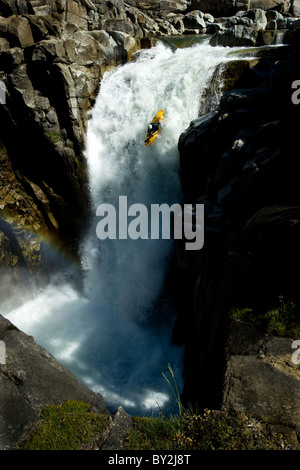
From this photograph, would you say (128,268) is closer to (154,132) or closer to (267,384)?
(154,132)

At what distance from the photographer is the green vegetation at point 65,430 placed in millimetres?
3598

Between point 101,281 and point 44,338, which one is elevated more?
point 101,281

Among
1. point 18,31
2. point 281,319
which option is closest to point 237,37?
point 18,31

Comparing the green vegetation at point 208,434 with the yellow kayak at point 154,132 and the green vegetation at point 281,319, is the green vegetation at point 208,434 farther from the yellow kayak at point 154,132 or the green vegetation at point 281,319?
the yellow kayak at point 154,132

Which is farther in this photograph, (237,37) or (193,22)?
(193,22)

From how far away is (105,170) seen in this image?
14.2 metres

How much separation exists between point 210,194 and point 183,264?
2379mm

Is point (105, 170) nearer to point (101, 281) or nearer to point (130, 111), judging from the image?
point (130, 111)

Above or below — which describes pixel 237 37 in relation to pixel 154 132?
above

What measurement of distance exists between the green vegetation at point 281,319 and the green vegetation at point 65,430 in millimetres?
2787

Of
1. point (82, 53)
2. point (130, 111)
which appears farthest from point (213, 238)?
point (82, 53)

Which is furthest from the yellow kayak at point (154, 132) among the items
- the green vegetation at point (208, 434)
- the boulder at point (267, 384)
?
the green vegetation at point (208, 434)

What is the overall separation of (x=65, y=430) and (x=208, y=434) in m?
1.90

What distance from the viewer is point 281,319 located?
4.59 meters
